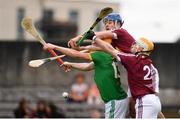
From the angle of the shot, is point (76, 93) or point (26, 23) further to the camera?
point (76, 93)

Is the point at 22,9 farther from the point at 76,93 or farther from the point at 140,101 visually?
the point at 140,101

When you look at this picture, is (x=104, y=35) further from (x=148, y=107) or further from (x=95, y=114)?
(x=95, y=114)

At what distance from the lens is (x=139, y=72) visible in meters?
10.7

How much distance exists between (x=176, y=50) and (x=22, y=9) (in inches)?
2609

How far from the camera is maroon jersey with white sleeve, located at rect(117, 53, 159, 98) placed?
420 inches

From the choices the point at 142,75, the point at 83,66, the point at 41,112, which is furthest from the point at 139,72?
the point at 41,112

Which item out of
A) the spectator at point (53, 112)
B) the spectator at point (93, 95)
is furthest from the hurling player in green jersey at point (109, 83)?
the spectator at point (93, 95)

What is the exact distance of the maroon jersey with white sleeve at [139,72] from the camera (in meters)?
10.7

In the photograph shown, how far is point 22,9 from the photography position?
88000 millimetres

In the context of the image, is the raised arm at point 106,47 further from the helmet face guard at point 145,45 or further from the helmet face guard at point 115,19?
the helmet face guard at point 115,19

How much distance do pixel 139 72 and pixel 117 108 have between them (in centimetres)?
103

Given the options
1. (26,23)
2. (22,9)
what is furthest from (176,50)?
(22,9)

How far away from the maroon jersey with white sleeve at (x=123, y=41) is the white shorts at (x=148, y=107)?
825 mm

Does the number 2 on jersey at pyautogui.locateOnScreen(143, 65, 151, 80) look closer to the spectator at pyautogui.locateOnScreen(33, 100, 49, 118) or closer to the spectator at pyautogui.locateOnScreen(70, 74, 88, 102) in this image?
the spectator at pyautogui.locateOnScreen(33, 100, 49, 118)
